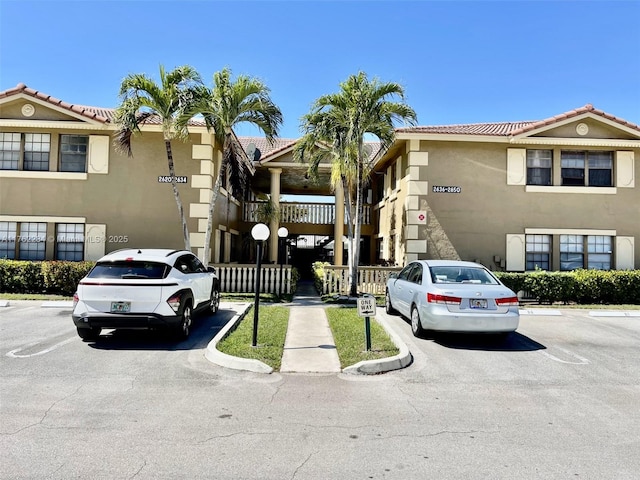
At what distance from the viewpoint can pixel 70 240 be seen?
50.1ft

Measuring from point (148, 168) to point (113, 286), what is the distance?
337 inches

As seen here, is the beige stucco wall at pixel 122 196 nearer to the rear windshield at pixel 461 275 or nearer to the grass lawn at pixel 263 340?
the grass lawn at pixel 263 340

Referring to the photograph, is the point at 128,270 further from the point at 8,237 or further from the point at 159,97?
the point at 8,237

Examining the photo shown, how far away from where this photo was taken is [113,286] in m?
7.54

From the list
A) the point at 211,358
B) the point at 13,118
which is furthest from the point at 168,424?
the point at 13,118

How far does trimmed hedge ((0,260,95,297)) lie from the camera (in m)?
13.9

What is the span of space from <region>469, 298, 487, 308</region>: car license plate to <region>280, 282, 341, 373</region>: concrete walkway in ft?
Result: 8.43

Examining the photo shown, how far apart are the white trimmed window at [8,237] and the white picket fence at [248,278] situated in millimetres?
6827

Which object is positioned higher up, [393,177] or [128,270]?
[393,177]

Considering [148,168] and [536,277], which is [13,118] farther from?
[536,277]

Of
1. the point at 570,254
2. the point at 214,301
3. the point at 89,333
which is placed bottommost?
the point at 89,333

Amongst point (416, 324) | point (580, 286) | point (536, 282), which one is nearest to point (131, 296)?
point (416, 324)

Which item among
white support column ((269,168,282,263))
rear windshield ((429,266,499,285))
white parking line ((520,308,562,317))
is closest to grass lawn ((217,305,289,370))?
rear windshield ((429,266,499,285))

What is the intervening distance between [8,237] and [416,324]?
14016 mm
